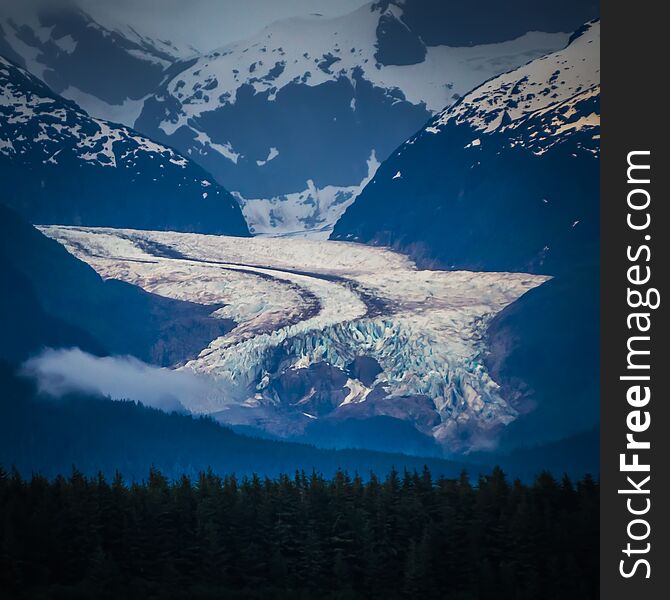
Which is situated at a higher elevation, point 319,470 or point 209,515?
point 319,470

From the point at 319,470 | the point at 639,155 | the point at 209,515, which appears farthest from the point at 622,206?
the point at 319,470

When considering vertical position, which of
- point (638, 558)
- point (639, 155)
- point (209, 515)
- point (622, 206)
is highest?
point (639, 155)

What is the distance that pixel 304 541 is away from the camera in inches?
4222

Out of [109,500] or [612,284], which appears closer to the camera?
[612,284]

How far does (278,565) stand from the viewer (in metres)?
106

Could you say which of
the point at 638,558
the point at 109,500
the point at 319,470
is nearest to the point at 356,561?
the point at 109,500

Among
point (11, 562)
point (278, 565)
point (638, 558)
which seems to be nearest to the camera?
point (638, 558)

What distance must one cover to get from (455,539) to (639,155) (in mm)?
24422

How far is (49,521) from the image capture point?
4094 inches

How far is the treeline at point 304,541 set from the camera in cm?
10312

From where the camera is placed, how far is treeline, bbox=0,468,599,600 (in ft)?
338

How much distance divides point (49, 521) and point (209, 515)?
9.91 m

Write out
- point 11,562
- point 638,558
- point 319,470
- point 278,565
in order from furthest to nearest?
point 319,470, point 278,565, point 11,562, point 638,558

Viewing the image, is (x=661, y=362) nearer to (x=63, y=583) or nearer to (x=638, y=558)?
(x=638, y=558)
